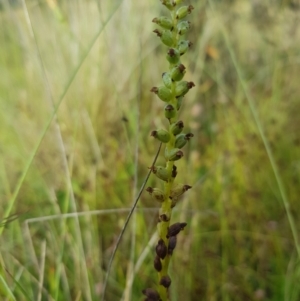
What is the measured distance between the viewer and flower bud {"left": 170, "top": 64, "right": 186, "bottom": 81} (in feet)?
A: 1.32

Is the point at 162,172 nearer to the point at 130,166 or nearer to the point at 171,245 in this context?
the point at 171,245

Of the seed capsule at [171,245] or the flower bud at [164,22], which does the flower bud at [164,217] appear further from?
the flower bud at [164,22]

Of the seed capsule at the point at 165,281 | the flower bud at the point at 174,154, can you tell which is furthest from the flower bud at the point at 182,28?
the seed capsule at the point at 165,281

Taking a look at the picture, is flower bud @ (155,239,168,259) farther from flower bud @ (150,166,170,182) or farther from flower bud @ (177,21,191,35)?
flower bud @ (177,21,191,35)

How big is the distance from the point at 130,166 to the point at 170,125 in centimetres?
109

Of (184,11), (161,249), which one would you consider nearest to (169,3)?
(184,11)

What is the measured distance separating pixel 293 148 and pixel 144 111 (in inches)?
25.9

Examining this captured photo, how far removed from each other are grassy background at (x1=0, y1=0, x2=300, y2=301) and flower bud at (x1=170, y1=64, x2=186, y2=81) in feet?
0.92

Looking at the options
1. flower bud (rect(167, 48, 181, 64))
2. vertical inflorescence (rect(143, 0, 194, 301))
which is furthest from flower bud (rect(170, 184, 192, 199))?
flower bud (rect(167, 48, 181, 64))

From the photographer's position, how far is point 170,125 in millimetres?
418

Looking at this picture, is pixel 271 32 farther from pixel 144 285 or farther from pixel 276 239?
pixel 144 285

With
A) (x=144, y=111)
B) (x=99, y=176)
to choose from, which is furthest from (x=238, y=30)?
(x=99, y=176)

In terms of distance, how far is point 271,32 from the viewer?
180cm

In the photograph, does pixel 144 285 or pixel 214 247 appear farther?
pixel 214 247
